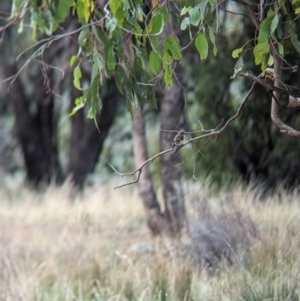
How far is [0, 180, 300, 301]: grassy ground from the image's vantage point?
19.2 ft

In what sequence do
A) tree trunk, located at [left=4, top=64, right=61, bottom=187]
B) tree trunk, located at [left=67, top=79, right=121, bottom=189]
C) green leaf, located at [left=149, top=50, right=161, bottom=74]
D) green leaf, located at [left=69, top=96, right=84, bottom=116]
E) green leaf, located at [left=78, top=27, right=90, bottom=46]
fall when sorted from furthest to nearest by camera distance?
tree trunk, located at [left=4, top=64, right=61, bottom=187], tree trunk, located at [left=67, top=79, right=121, bottom=189], green leaf, located at [left=78, top=27, right=90, bottom=46], green leaf, located at [left=69, top=96, right=84, bottom=116], green leaf, located at [left=149, top=50, right=161, bottom=74]

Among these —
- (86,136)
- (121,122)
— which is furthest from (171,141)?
(121,122)

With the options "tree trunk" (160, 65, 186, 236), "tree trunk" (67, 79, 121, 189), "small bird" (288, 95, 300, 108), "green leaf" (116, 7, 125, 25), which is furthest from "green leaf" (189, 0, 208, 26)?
"tree trunk" (67, 79, 121, 189)

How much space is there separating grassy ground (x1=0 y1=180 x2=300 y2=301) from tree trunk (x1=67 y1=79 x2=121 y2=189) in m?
4.41

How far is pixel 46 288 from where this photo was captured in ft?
21.7

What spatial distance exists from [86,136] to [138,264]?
309 inches

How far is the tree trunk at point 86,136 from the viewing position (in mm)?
14266

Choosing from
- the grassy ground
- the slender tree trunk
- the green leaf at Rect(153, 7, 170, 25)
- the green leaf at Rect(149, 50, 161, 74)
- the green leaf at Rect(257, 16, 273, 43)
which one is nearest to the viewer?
the green leaf at Rect(257, 16, 273, 43)

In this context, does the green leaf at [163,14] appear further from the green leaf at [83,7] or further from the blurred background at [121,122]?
the blurred background at [121,122]

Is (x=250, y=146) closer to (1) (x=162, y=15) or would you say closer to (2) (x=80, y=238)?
(2) (x=80, y=238)

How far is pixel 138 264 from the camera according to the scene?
683 centimetres

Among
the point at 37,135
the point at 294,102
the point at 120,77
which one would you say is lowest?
the point at 37,135

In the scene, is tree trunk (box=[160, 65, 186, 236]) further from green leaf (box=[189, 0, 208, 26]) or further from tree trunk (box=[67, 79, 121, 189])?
tree trunk (box=[67, 79, 121, 189])

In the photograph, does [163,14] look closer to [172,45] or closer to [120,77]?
[172,45]
